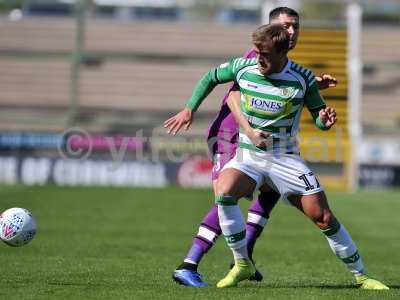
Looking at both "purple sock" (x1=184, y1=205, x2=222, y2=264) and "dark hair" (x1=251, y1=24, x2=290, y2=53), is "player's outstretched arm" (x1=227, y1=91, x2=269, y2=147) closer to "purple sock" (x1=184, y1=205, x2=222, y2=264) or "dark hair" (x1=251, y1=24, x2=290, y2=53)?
"dark hair" (x1=251, y1=24, x2=290, y2=53)

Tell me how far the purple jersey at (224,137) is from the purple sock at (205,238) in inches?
12.9

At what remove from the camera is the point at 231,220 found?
704cm

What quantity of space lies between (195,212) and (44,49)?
11.6 metres

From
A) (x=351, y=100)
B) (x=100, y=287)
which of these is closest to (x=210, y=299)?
(x=100, y=287)

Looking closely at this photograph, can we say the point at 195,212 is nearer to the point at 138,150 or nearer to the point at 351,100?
the point at 138,150

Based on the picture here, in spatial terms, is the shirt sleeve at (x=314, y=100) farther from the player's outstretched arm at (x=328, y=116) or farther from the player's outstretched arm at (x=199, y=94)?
the player's outstretched arm at (x=199, y=94)

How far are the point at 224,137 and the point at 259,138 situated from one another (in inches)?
28.9

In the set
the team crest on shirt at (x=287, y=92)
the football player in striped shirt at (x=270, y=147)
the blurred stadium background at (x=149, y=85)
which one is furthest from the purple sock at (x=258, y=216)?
the blurred stadium background at (x=149, y=85)

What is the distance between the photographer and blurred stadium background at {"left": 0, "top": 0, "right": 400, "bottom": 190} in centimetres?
2083

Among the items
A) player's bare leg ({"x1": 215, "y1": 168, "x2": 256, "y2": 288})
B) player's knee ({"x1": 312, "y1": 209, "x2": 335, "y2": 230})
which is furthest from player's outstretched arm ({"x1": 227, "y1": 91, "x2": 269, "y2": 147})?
player's knee ({"x1": 312, "y1": 209, "x2": 335, "y2": 230})

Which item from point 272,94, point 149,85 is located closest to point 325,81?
point 272,94

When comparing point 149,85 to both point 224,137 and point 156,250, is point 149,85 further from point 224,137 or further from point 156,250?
point 224,137

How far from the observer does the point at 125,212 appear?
583 inches

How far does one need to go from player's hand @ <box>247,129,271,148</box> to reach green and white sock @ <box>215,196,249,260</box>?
17.2 inches
